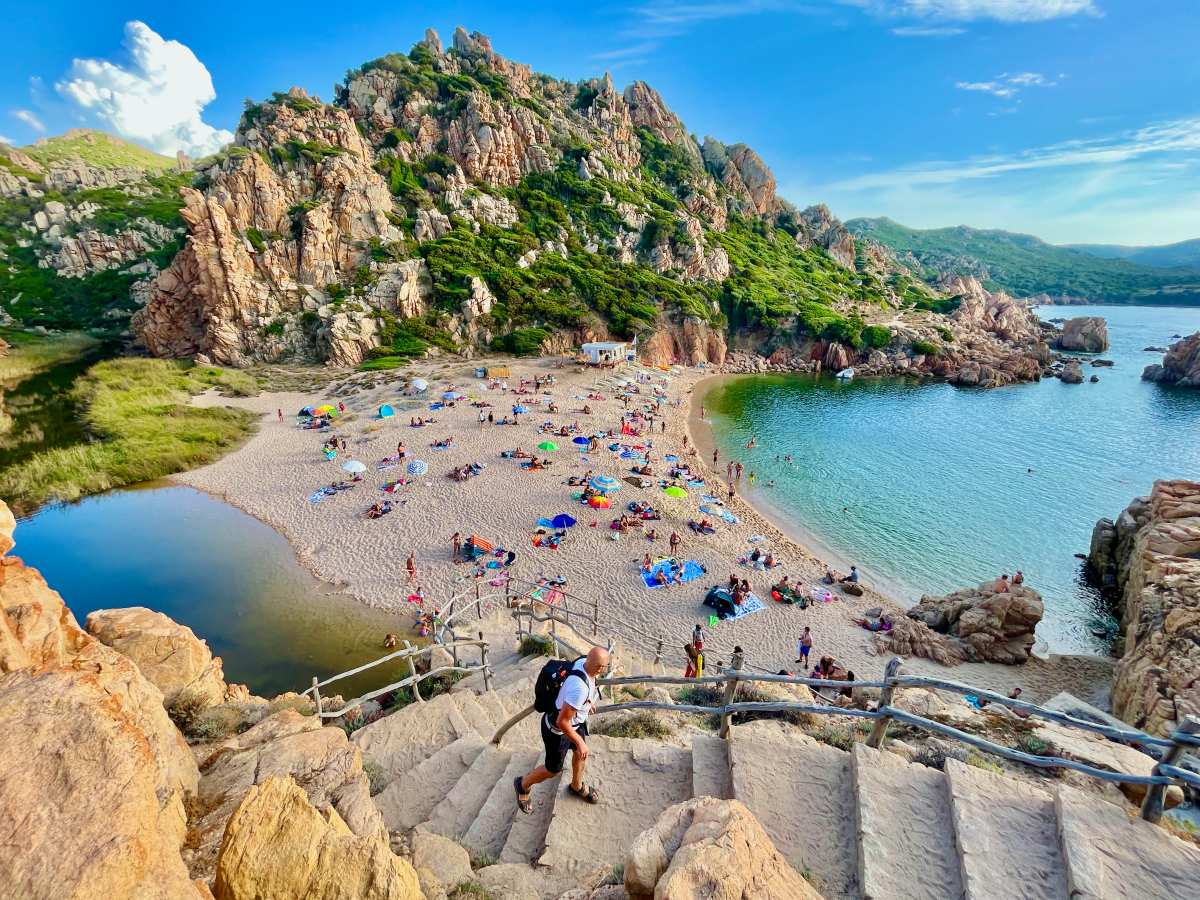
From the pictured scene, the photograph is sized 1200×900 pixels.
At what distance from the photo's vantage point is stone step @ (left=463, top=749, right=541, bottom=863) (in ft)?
17.3

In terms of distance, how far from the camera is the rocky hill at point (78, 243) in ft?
215

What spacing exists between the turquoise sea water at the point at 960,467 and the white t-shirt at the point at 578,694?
21.3 m

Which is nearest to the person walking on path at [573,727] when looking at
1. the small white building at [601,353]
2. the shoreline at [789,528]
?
the shoreline at [789,528]

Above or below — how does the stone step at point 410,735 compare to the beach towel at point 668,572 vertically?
above

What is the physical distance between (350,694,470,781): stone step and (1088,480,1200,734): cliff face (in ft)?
Result: 38.7

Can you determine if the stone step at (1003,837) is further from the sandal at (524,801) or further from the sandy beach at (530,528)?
the sandy beach at (530,528)

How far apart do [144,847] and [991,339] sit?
9341cm

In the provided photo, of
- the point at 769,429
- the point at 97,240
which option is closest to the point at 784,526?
the point at 769,429

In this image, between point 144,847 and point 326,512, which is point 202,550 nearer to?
point 326,512

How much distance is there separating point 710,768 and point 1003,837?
7.89 ft

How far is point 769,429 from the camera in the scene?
42375 millimetres

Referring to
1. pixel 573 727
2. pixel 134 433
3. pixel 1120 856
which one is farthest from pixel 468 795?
pixel 134 433

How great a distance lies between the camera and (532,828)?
529 centimetres

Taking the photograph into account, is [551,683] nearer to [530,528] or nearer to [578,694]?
[578,694]
